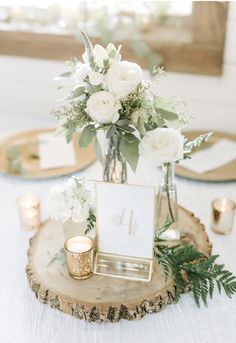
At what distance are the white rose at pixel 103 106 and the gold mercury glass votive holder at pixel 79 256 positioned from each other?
0.29m

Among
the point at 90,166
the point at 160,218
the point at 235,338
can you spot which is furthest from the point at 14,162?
the point at 235,338

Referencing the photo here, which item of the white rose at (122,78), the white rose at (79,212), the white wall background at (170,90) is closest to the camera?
the white rose at (122,78)

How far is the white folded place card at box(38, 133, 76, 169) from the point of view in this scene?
1568mm

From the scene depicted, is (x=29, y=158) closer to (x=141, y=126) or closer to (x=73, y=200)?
(x=73, y=200)

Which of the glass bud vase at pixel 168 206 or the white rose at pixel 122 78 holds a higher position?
the white rose at pixel 122 78

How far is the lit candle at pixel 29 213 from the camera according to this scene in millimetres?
1272

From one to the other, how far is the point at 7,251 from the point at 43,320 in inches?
10.1

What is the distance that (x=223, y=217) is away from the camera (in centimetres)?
126

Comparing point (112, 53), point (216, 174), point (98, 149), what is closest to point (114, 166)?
point (98, 149)

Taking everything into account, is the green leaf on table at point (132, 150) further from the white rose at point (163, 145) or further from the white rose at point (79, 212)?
the white rose at point (79, 212)

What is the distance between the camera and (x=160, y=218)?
4.09ft

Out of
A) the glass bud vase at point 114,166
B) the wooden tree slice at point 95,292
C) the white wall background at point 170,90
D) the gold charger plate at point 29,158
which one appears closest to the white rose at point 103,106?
the glass bud vase at point 114,166

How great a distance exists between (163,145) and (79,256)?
0.30m

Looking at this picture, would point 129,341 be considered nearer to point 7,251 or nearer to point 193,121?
point 7,251
